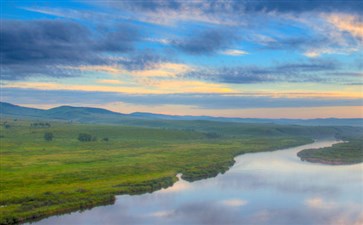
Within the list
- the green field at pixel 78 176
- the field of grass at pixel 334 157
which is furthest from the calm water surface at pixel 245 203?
the field of grass at pixel 334 157

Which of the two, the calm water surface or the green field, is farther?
the green field

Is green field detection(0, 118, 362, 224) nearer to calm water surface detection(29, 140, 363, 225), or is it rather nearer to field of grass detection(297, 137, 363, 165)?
calm water surface detection(29, 140, 363, 225)

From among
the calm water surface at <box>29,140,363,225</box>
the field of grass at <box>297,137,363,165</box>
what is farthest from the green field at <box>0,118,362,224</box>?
the field of grass at <box>297,137,363,165</box>

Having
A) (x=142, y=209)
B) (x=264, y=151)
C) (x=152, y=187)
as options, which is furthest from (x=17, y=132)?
(x=142, y=209)

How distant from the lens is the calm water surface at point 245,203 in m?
45.9

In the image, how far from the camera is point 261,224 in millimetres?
43875

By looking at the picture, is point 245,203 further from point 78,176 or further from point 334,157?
point 334,157

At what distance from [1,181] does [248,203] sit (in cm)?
4077

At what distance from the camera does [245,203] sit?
53781 millimetres

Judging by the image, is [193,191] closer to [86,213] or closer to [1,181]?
[86,213]

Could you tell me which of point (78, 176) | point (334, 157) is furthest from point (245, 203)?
point (334, 157)

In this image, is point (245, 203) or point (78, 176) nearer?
point (245, 203)

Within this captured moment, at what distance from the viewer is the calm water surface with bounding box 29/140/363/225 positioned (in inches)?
1807

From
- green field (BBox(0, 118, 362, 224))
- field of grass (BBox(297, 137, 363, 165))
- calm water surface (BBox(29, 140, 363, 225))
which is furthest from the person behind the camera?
field of grass (BBox(297, 137, 363, 165))
